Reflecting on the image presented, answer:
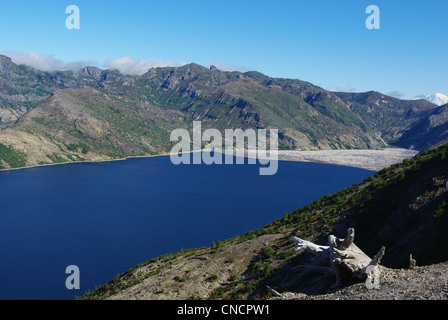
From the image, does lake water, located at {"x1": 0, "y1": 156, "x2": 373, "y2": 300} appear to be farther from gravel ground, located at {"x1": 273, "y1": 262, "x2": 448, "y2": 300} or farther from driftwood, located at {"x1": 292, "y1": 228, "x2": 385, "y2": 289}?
gravel ground, located at {"x1": 273, "y1": 262, "x2": 448, "y2": 300}

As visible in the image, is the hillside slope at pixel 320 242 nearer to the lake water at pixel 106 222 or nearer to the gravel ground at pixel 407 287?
the gravel ground at pixel 407 287

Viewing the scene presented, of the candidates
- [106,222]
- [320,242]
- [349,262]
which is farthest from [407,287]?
[106,222]

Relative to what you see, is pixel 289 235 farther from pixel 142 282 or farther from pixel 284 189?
pixel 284 189

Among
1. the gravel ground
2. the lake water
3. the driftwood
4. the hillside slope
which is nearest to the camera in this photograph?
the gravel ground

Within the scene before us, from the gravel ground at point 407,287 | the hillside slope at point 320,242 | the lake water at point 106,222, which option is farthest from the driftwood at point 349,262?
the lake water at point 106,222

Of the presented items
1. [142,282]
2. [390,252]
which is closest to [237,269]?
[142,282]

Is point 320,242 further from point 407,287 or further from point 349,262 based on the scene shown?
point 407,287

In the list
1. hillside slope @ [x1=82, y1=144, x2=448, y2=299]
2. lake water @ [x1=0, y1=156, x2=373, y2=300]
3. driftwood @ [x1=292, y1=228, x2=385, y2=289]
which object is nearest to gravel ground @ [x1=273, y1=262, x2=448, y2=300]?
driftwood @ [x1=292, y1=228, x2=385, y2=289]
